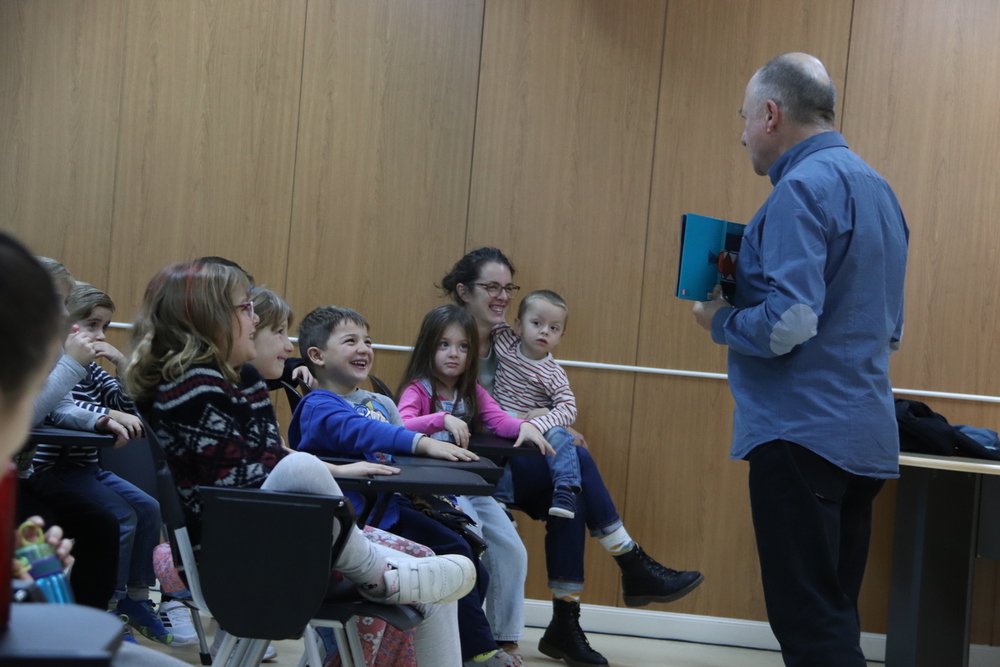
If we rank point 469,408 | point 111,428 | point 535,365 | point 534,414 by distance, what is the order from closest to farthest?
point 111,428, point 469,408, point 534,414, point 535,365

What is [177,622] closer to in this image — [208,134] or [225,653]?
[225,653]

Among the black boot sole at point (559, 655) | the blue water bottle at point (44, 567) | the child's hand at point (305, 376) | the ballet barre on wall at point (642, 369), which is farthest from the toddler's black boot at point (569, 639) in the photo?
the blue water bottle at point (44, 567)

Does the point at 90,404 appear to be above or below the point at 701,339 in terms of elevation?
below

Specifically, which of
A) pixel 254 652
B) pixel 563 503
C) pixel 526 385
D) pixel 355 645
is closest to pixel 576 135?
pixel 526 385

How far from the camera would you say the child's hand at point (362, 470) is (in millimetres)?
2041

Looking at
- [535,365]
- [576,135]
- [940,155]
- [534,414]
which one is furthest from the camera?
[576,135]

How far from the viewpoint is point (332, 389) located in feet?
8.92

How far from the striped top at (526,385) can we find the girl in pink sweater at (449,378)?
1.04 ft

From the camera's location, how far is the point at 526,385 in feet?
11.6

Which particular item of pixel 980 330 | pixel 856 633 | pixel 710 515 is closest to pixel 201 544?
pixel 856 633

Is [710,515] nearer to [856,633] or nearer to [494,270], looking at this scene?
[494,270]

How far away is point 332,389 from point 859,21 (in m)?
2.62

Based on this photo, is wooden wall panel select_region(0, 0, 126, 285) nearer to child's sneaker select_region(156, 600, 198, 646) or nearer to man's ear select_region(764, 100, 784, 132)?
child's sneaker select_region(156, 600, 198, 646)

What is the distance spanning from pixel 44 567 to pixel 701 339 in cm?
326
